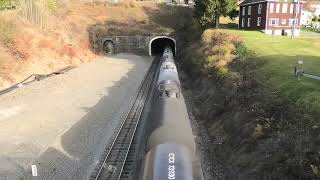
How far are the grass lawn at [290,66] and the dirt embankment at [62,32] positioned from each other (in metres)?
25.9

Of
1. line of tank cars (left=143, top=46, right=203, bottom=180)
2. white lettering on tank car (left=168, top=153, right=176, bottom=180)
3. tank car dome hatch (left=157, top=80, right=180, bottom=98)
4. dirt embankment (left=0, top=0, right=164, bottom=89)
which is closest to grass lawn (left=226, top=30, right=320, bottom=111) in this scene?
tank car dome hatch (left=157, top=80, right=180, bottom=98)

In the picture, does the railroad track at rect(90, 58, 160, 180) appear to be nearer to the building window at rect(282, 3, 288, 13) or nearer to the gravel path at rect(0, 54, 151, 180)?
the gravel path at rect(0, 54, 151, 180)

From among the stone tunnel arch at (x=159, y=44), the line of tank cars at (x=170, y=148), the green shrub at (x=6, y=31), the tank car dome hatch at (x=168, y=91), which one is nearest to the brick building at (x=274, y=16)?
the stone tunnel arch at (x=159, y=44)

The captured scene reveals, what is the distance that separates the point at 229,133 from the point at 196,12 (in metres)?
40.6

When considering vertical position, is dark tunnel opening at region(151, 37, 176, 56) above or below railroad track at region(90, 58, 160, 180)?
above

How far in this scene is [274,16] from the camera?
186ft

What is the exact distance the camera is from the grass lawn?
19.4m

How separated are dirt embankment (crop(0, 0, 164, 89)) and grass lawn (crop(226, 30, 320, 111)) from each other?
25.9 meters

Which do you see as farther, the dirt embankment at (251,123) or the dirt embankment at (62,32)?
the dirt embankment at (62,32)

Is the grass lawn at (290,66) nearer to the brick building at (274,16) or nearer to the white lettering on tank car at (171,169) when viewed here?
the white lettering on tank car at (171,169)

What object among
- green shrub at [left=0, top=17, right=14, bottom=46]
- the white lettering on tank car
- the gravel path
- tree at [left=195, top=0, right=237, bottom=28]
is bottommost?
the gravel path

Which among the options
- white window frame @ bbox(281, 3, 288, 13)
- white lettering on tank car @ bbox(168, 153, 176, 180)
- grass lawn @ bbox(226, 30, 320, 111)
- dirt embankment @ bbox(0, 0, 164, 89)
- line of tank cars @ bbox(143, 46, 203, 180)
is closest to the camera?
white lettering on tank car @ bbox(168, 153, 176, 180)

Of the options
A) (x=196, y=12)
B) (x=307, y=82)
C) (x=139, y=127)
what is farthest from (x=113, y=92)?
(x=196, y=12)

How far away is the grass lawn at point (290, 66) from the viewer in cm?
1941
